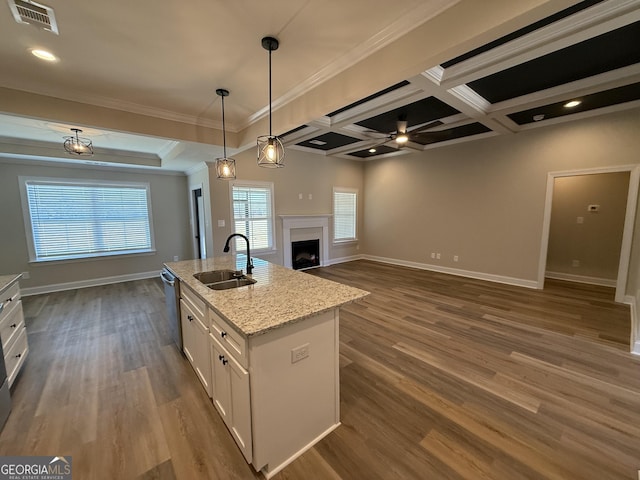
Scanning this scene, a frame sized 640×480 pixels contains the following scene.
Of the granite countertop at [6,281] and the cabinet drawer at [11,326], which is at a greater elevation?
the granite countertop at [6,281]

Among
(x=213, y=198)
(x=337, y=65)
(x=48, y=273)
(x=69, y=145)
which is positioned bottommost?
(x=48, y=273)

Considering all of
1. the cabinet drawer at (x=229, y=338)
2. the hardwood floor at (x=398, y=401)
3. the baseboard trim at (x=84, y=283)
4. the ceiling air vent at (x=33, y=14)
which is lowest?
the hardwood floor at (x=398, y=401)

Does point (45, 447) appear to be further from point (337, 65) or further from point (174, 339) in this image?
point (337, 65)

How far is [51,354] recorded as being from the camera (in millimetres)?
2705

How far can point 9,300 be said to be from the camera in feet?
7.44

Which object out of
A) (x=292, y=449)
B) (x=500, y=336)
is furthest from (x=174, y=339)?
(x=500, y=336)

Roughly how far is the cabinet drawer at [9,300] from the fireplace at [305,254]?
424cm

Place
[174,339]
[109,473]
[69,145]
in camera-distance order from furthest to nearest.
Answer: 1. [69,145]
2. [174,339]
3. [109,473]

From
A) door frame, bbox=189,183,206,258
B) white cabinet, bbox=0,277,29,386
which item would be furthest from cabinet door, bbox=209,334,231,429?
door frame, bbox=189,183,206,258

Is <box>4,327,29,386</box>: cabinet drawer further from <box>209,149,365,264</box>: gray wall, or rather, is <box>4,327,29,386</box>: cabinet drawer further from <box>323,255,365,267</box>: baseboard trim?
<box>323,255,365,267</box>: baseboard trim

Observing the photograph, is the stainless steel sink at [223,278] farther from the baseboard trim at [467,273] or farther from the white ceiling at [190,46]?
the baseboard trim at [467,273]

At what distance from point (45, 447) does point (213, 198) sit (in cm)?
385

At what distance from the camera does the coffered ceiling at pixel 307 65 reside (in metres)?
1.72

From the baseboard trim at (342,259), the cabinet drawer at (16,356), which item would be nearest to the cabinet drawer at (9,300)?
the cabinet drawer at (16,356)
